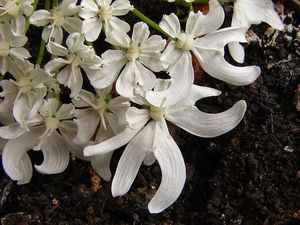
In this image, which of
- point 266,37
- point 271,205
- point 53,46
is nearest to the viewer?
point 53,46

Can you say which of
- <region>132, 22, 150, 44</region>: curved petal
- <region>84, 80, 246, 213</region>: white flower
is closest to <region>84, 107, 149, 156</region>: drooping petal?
<region>84, 80, 246, 213</region>: white flower

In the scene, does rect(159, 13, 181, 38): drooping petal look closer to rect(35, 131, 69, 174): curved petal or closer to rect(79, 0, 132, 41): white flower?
rect(79, 0, 132, 41): white flower

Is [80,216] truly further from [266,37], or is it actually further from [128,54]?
[266,37]

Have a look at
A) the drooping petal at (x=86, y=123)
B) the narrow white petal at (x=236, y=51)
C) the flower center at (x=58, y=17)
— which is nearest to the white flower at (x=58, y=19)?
the flower center at (x=58, y=17)

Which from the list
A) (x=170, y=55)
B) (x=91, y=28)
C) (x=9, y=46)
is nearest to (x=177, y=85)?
(x=170, y=55)

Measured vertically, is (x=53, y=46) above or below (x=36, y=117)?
above

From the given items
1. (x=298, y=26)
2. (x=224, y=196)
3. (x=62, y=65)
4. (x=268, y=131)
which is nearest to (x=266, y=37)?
(x=298, y=26)

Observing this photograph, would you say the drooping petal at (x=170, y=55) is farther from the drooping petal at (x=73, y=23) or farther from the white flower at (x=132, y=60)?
the drooping petal at (x=73, y=23)
